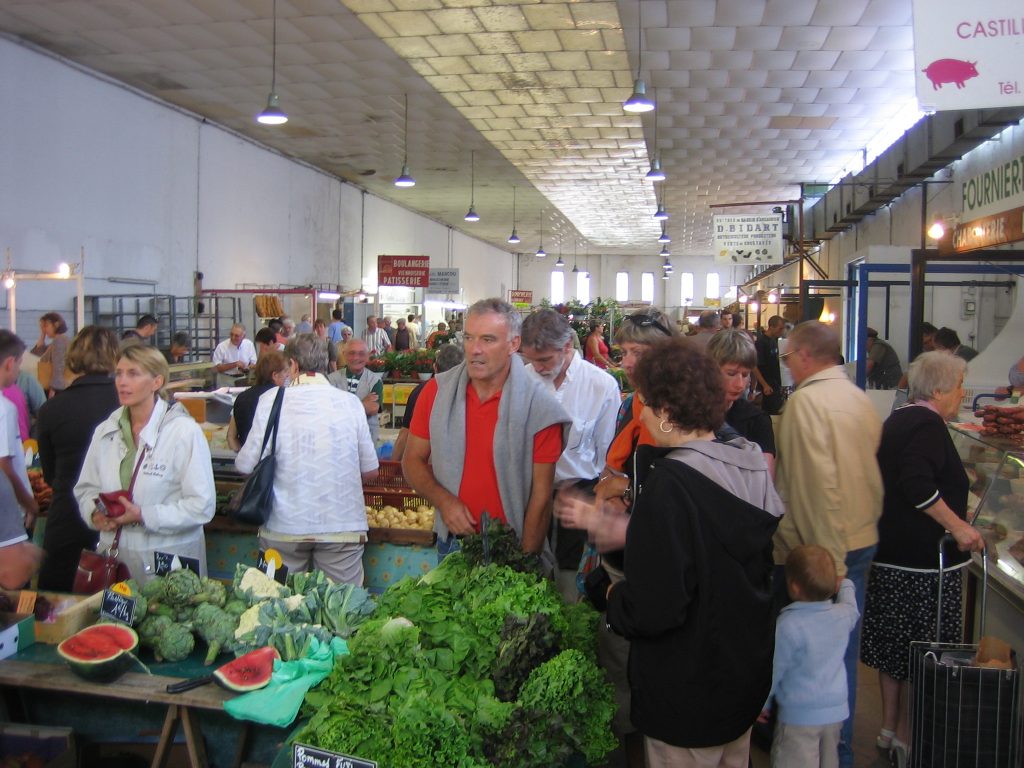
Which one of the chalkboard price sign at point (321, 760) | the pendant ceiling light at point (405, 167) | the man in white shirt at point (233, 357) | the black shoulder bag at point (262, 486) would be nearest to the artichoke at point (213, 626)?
the chalkboard price sign at point (321, 760)

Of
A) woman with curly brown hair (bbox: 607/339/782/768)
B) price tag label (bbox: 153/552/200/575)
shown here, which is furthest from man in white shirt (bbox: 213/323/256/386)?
woman with curly brown hair (bbox: 607/339/782/768)

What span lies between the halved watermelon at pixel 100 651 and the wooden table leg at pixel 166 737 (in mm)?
207

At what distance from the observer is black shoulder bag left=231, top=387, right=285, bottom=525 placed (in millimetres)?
3744

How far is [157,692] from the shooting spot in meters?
2.52

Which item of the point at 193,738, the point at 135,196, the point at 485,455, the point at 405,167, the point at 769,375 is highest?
the point at 405,167

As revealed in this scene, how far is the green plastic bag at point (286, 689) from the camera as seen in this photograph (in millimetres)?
2373

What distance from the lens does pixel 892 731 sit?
12.3ft

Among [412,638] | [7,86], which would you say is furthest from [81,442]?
[7,86]

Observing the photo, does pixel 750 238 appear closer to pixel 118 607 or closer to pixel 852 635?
pixel 852 635

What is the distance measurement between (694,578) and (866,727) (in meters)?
2.73

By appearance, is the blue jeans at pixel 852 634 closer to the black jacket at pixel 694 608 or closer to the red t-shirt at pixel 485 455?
the red t-shirt at pixel 485 455

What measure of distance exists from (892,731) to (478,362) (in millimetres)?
2598

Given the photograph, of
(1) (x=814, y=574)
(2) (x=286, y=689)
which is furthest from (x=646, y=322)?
(2) (x=286, y=689)

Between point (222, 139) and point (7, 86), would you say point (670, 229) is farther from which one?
point (7, 86)
